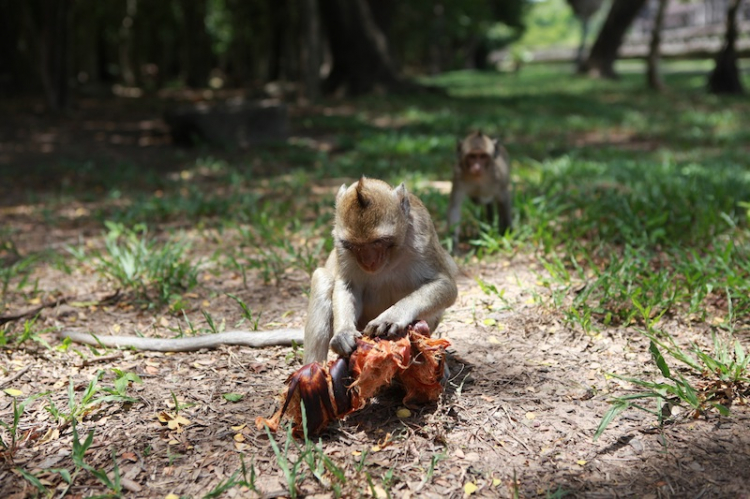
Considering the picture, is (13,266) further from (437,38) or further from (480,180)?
(437,38)

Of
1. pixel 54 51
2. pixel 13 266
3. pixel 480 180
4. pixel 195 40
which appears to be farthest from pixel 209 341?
pixel 195 40

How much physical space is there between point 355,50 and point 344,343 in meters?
17.9

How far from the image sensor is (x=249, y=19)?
3178 centimetres

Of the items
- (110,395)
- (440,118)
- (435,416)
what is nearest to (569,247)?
(435,416)

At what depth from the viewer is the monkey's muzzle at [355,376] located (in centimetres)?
310

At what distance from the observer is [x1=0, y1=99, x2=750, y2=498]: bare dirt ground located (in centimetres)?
285

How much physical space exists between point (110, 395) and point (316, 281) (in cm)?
120


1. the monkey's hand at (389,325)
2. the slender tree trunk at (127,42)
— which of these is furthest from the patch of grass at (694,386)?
the slender tree trunk at (127,42)

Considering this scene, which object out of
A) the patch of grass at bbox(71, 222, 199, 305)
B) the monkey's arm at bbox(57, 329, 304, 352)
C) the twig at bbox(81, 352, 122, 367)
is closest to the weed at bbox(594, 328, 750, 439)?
the monkey's arm at bbox(57, 329, 304, 352)

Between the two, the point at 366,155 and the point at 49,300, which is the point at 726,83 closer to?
the point at 366,155

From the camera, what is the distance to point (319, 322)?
350cm

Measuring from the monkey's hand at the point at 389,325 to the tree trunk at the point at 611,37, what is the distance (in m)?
26.2

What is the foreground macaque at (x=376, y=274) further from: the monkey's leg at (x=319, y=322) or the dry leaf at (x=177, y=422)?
the dry leaf at (x=177, y=422)

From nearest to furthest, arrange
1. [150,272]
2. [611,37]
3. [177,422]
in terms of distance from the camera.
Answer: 1. [177,422]
2. [150,272]
3. [611,37]
